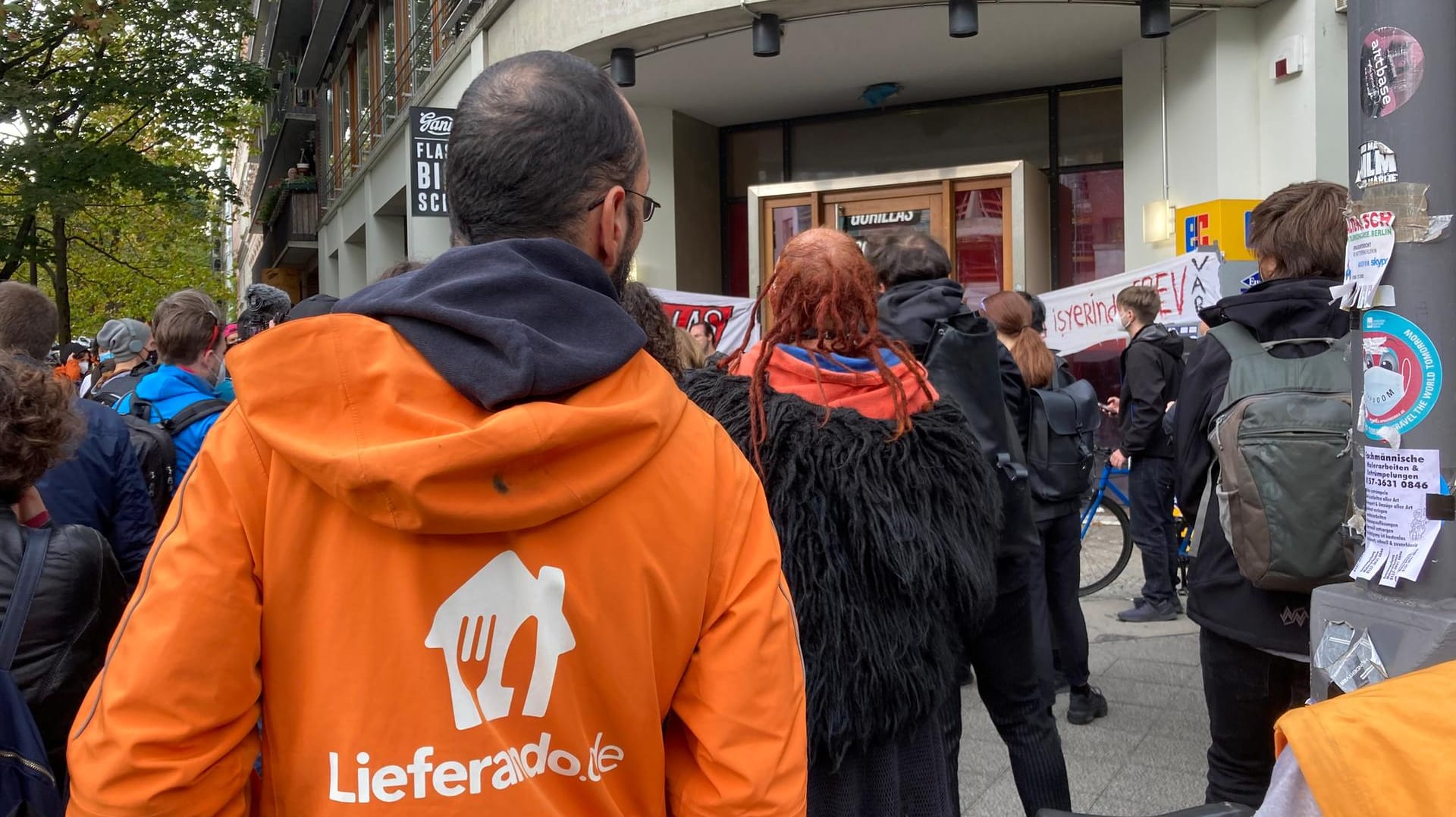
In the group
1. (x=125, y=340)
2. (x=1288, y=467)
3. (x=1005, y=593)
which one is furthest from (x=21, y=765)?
(x=125, y=340)

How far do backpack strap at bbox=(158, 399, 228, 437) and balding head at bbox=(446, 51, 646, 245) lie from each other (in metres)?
3.36

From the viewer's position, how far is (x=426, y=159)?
8.62 m

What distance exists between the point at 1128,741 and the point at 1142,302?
9.36 feet

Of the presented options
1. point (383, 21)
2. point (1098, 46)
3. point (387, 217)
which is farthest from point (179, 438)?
point (383, 21)

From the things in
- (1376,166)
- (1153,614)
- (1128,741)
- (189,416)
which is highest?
(1376,166)

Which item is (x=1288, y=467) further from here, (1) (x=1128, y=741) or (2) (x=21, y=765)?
(2) (x=21, y=765)

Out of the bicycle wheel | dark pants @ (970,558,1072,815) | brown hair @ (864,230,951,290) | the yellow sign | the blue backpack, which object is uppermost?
the yellow sign

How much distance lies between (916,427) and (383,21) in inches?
739

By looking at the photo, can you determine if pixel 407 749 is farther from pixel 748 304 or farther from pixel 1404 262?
pixel 748 304

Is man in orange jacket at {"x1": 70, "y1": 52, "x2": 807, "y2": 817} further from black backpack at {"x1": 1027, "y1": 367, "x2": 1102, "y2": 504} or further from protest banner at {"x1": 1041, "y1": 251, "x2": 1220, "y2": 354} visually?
protest banner at {"x1": 1041, "y1": 251, "x2": 1220, "y2": 354}

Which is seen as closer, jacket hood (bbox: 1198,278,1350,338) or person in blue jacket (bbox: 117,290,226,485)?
jacket hood (bbox: 1198,278,1350,338)

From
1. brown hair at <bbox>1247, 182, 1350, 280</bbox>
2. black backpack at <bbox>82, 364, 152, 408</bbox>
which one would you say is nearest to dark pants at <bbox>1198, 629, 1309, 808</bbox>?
brown hair at <bbox>1247, 182, 1350, 280</bbox>

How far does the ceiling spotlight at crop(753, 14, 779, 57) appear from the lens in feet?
29.1

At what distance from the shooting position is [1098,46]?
9750mm
